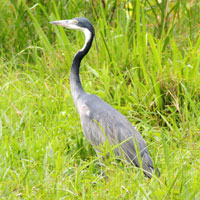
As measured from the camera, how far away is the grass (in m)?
2.79

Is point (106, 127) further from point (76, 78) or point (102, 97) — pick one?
point (102, 97)

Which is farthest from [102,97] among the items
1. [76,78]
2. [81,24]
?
[81,24]

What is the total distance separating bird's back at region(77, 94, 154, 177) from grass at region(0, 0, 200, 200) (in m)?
0.13

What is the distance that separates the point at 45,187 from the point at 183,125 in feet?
4.86

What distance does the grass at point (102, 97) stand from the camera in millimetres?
2793

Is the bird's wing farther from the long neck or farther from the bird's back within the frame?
the long neck

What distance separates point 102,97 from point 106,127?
29.8 inches

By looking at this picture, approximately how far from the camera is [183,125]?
12.4ft

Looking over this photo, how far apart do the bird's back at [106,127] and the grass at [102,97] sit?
0.43 feet

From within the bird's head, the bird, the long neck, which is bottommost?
the bird

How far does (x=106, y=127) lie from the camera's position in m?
3.58

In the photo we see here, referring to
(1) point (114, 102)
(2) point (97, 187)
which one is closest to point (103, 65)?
(1) point (114, 102)

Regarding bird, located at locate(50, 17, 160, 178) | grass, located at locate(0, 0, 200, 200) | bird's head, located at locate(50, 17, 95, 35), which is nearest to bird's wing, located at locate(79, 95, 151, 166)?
bird, located at locate(50, 17, 160, 178)

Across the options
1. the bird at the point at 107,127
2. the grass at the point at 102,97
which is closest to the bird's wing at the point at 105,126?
the bird at the point at 107,127
